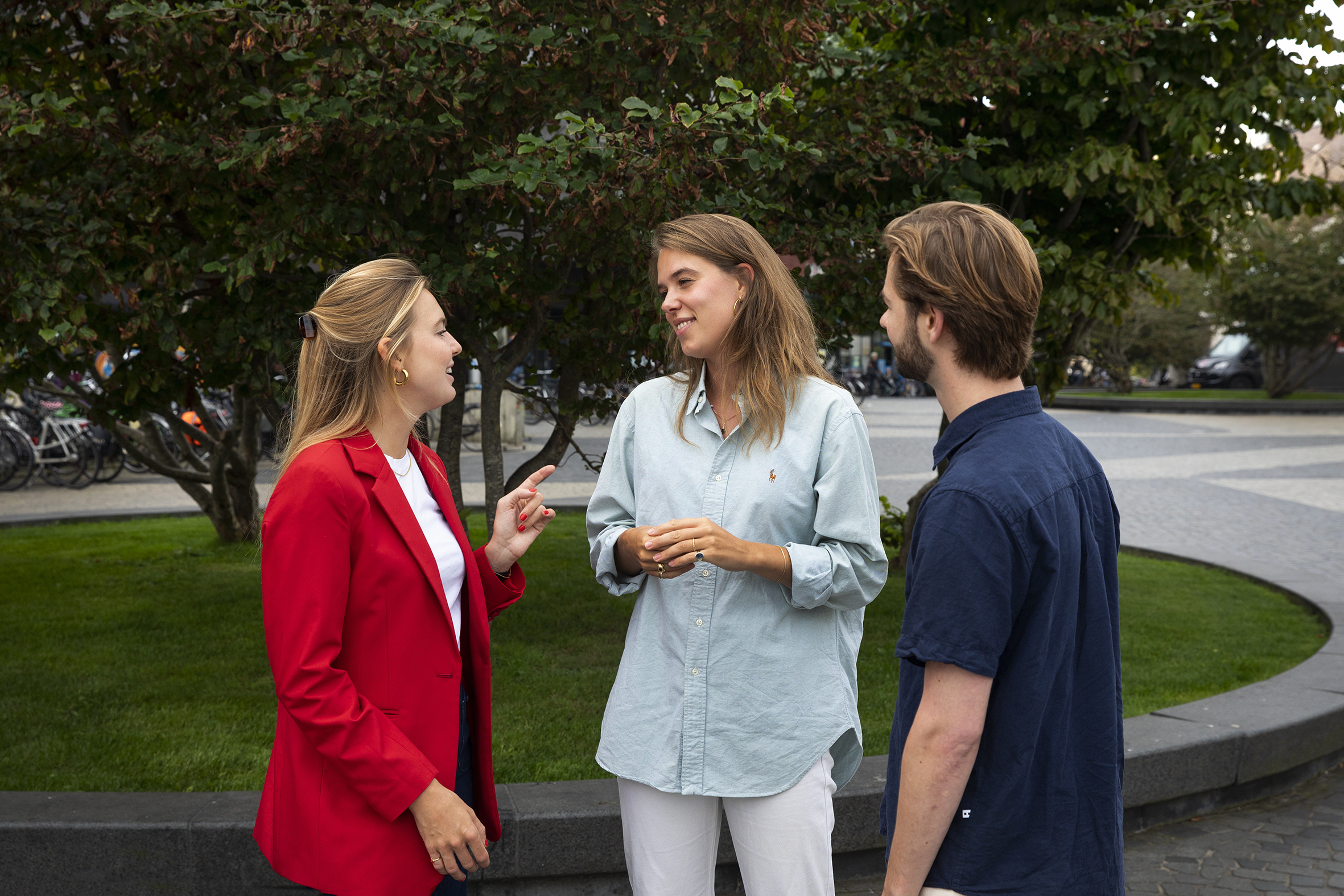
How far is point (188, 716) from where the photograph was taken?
4562 mm

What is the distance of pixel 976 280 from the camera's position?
1.55m

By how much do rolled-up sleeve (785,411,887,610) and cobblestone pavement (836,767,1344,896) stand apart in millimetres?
1840

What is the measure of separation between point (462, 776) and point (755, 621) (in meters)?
0.68

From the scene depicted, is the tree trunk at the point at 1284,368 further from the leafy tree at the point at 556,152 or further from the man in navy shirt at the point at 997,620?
the man in navy shirt at the point at 997,620

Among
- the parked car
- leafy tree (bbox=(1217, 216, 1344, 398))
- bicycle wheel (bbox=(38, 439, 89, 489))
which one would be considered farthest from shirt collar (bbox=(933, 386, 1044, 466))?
the parked car

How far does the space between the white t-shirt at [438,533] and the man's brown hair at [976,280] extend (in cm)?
107

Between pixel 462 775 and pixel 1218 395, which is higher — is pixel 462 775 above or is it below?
above

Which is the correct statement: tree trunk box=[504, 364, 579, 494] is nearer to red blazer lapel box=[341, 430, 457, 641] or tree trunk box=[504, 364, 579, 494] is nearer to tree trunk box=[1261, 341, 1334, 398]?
red blazer lapel box=[341, 430, 457, 641]

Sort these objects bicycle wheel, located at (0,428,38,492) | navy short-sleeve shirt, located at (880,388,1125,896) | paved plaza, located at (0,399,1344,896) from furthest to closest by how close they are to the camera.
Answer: bicycle wheel, located at (0,428,38,492) → paved plaza, located at (0,399,1344,896) → navy short-sleeve shirt, located at (880,388,1125,896)

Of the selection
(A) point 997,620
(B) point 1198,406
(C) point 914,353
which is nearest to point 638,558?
(C) point 914,353

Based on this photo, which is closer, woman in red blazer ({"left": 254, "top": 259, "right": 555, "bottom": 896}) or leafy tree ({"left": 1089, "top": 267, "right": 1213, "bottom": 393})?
woman in red blazer ({"left": 254, "top": 259, "right": 555, "bottom": 896})

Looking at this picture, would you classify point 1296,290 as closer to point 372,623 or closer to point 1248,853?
point 1248,853

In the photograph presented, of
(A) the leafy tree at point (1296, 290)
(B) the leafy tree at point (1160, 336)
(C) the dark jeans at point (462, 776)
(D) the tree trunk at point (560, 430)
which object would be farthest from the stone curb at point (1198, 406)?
(C) the dark jeans at point (462, 776)

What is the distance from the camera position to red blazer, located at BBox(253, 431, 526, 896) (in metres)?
1.87
